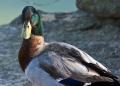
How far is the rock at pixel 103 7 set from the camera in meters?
8.03

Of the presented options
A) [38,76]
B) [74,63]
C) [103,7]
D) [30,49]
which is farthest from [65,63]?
[103,7]

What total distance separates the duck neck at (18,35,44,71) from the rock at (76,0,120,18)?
283 centimetres

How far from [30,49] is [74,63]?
0.54 meters

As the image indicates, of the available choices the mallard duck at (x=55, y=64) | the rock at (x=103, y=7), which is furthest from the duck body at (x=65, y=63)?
the rock at (x=103, y=7)

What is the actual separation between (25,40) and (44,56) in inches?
16.9

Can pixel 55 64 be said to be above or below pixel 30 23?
below

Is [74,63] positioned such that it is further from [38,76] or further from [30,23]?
[30,23]

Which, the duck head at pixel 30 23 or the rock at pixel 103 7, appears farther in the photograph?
the rock at pixel 103 7

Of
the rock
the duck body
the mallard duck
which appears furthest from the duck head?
the rock

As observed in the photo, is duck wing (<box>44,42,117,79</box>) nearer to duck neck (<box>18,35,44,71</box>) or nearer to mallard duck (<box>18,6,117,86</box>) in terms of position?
mallard duck (<box>18,6,117,86</box>)

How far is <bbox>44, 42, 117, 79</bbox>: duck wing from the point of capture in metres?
4.82

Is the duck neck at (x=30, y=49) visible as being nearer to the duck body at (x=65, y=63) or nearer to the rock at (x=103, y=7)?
the duck body at (x=65, y=63)

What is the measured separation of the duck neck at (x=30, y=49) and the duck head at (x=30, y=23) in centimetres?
6

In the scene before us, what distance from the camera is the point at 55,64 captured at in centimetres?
491
